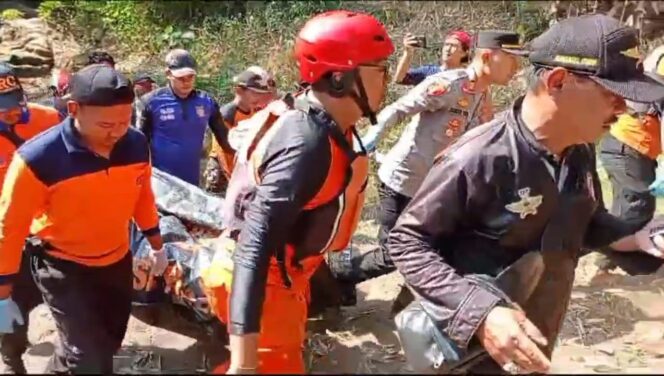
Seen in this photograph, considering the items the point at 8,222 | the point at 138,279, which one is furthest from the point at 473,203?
the point at 138,279

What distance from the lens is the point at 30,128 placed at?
16.0 ft

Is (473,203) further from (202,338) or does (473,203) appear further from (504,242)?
(202,338)

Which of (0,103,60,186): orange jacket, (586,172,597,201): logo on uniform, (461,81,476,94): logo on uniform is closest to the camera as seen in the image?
(586,172,597,201): logo on uniform

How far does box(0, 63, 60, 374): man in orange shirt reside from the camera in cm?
463

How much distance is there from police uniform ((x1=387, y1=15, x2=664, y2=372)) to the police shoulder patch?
239cm

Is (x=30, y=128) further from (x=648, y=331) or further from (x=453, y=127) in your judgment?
(x=648, y=331)

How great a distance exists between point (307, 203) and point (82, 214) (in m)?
1.32

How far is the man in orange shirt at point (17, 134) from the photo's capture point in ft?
15.2

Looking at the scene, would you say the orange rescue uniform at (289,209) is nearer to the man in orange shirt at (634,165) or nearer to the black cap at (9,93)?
the black cap at (9,93)

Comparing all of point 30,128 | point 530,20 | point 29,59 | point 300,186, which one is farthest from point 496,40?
point 29,59

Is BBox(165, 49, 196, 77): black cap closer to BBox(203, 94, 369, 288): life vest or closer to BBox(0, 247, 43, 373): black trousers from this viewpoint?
BBox(0, 247, 43, 373): black trousers

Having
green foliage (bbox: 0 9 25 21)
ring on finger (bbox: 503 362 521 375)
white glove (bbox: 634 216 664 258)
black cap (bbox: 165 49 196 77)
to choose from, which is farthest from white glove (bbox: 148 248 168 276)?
green foliage (bbox: 0 9 25 21)

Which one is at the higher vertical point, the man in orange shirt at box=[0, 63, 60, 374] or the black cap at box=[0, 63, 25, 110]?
the black cap at box=[0, 63, 25, 110]

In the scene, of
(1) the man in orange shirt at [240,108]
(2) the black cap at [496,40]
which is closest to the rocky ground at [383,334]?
(1) the man in orange shirt at [240,108]
